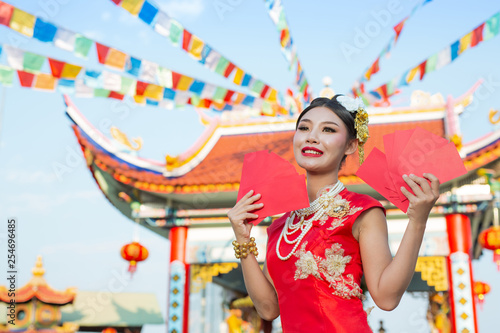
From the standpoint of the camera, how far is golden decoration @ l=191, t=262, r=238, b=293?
7.25 m

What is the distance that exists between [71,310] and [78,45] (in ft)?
38.3

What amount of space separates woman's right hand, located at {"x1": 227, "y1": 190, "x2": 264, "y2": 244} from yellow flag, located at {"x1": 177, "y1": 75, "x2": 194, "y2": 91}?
11.4ft

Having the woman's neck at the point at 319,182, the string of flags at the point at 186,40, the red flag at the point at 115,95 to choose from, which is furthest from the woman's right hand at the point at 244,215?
the red flag at the point at 115,95

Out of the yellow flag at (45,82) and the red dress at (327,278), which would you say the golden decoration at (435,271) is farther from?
the red dress at (327,278)

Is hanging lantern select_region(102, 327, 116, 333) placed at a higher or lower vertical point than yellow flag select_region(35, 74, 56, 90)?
lower

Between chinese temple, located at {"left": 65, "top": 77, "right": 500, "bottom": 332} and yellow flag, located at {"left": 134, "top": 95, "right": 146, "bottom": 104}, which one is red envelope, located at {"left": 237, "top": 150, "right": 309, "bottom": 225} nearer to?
yellow flag, located at {"left": 134, "top": 95, "right": 146, "bottom": 104}

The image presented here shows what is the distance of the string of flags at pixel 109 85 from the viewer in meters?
4.36

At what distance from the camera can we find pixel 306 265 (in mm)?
1666

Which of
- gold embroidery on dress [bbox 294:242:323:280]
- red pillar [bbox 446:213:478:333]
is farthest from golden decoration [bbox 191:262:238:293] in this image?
gold embroidery on dress [bbox 294:242:323:280]

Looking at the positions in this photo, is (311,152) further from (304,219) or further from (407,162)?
(407,162)

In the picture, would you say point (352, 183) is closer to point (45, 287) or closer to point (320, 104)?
point (320, 104)

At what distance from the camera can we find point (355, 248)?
1.67 meters

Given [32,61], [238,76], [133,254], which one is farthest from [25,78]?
[133,254]

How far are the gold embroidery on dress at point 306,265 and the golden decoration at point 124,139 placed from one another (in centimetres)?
610
